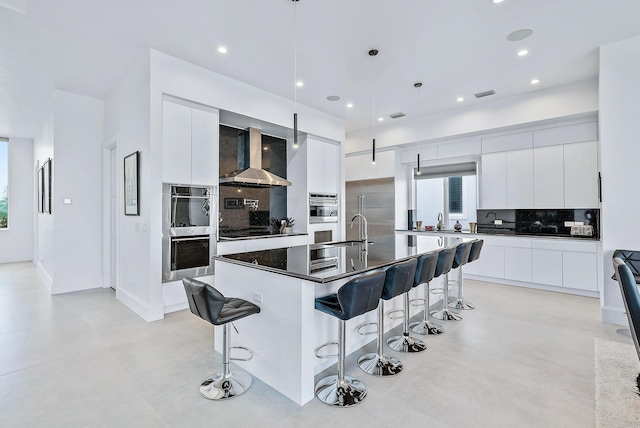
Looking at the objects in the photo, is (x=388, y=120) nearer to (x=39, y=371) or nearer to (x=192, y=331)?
(x=192, y=331)

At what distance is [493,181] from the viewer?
5551 millimetres

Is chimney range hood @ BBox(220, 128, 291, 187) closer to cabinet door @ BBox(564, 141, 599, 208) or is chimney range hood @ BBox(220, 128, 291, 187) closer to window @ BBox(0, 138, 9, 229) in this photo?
cabinet door @ BBox(564, 141, 599, 208)

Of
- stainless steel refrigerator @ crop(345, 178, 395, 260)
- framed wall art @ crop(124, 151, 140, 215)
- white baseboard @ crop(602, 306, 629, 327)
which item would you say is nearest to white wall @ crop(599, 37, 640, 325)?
white baseboard @ crop(602, 306, 629, 327)

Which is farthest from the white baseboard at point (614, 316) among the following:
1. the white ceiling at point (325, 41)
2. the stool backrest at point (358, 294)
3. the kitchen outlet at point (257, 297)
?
the kitchen outlet at point (257, 297)

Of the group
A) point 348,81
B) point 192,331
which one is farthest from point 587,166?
point 192,331

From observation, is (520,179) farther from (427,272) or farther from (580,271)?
(427,272)

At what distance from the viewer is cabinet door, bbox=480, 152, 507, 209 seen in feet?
17.9

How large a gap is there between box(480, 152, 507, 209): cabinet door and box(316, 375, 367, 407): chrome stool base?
4631 millimetres

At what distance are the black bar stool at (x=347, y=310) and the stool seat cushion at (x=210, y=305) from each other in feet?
1.86

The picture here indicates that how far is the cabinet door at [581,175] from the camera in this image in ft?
15.2

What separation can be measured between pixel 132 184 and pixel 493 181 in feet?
19.0

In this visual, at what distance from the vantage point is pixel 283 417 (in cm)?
190

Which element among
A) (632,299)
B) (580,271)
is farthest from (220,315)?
(580,271)

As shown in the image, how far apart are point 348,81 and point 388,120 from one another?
214 cm
